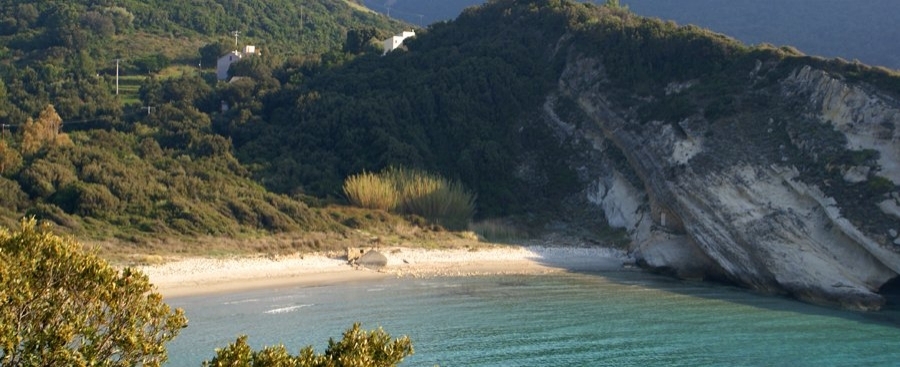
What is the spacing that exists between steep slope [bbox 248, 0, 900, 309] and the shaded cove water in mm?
2180

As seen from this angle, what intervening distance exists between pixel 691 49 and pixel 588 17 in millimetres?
8631

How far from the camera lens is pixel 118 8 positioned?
2749 inches

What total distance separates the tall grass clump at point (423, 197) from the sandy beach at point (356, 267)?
11.9 feet

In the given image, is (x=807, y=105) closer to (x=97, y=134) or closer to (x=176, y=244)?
(x=176, y=244)

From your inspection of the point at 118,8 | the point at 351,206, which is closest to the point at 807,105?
the point at 351,206

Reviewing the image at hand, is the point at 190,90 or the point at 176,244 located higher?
the point at 190,90

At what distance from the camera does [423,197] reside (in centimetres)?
3678

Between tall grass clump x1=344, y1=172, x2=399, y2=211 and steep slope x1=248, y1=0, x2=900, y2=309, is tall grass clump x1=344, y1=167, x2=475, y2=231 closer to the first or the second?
tall grass clump x1=344, y1=172, x2=399, y2=211

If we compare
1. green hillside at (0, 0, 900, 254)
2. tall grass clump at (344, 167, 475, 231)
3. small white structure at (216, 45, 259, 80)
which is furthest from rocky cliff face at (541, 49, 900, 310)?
small white structure at (216, 45, 259, 80)

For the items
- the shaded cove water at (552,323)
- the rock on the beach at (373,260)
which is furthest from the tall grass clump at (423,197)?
the shaded cove water at (552,323)

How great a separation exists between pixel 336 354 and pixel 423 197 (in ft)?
91.6

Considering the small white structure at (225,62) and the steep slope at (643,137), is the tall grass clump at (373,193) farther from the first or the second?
the small white structure at (225,62)

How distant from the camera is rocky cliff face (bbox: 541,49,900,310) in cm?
2686

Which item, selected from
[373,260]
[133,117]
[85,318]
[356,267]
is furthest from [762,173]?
[133,117]
